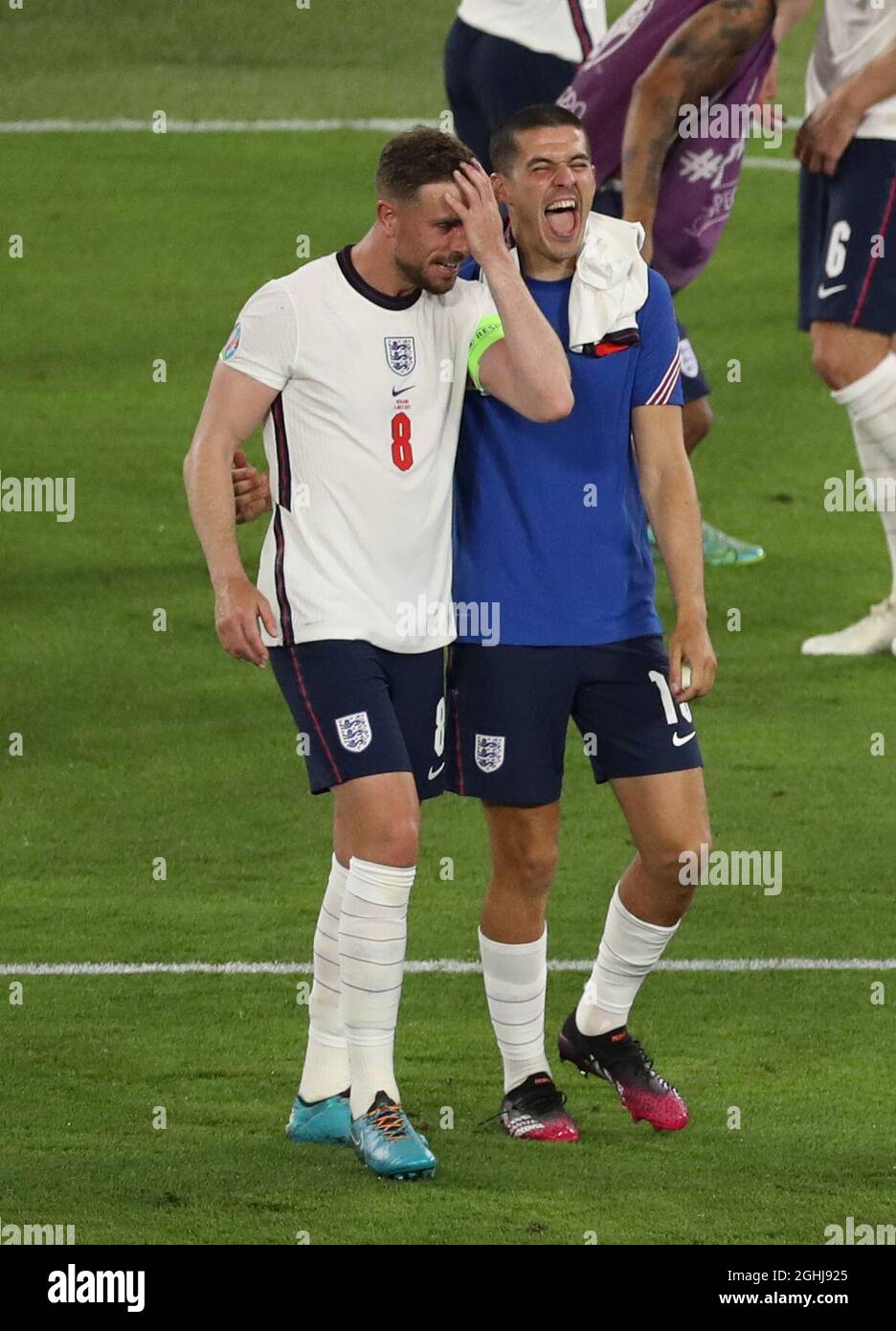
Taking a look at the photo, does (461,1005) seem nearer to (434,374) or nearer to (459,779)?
(459,779)

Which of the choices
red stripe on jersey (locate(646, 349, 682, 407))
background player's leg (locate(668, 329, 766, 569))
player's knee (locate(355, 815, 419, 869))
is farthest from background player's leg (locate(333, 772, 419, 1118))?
background player's leg (locate(668, 329, 766, 569))

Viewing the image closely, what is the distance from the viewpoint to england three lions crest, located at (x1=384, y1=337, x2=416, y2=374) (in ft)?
16.0

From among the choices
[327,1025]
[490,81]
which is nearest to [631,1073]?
[327,1025]

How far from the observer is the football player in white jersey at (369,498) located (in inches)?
189

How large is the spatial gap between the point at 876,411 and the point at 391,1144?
3825 mm

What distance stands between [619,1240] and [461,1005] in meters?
1.42

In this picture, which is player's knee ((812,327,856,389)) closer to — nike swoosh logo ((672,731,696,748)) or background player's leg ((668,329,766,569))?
background player's leg ((668,329,766,569))

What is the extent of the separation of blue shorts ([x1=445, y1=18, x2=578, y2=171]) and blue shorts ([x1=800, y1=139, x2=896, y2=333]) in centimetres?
194

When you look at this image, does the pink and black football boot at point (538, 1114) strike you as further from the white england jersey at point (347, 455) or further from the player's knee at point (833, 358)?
the player's knee at point (833, 358)

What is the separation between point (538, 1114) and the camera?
5.10 meters

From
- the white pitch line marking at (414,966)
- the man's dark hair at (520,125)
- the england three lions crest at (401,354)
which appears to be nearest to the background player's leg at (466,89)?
the white pitch line marking at (414,966)

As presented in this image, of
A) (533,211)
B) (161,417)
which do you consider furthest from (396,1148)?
(161,417)

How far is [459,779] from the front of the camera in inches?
202

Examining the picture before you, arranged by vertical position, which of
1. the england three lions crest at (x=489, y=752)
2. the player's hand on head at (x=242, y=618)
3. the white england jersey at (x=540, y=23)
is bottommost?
the england three lions crest at (x=489, y=752)
